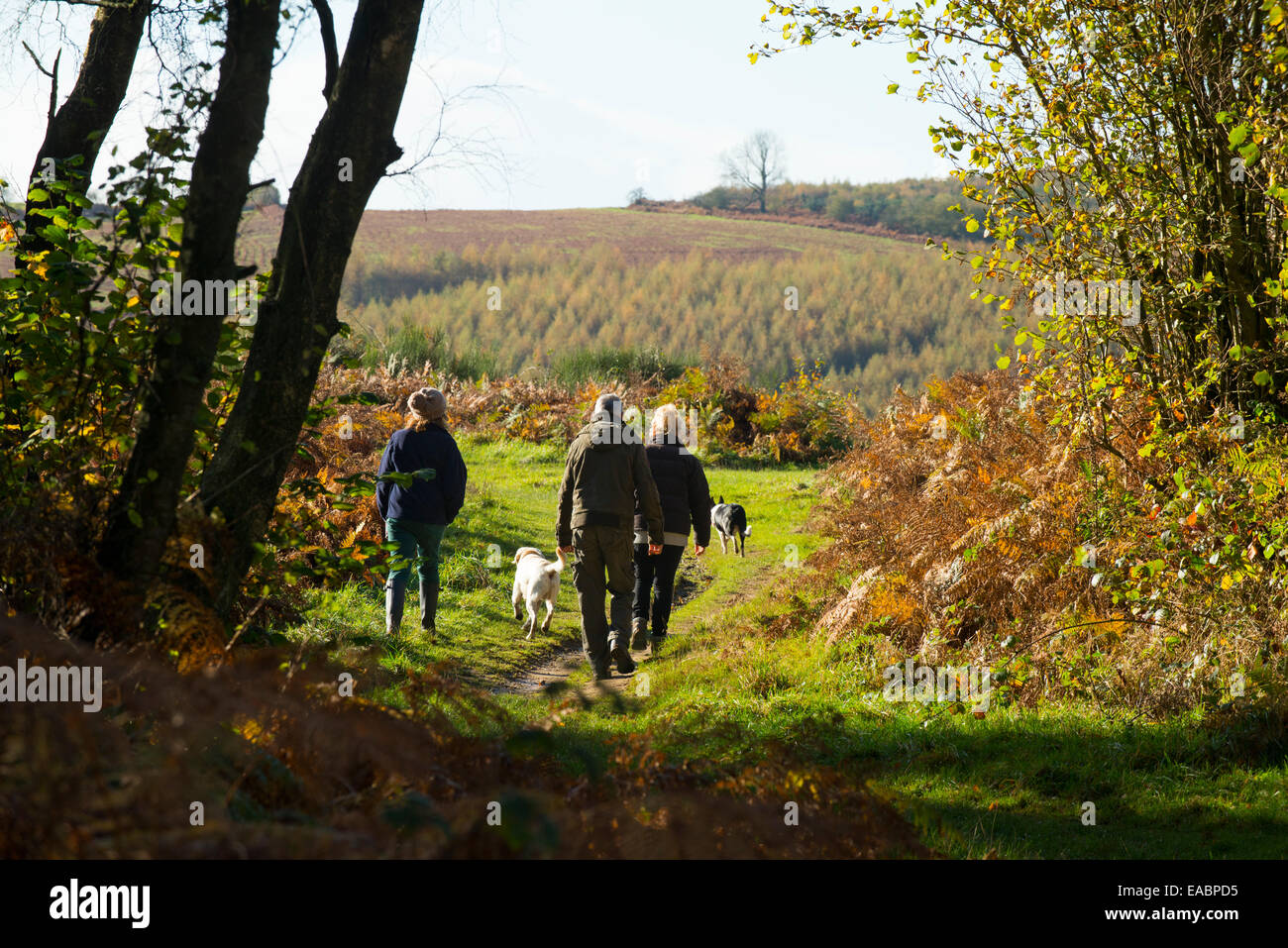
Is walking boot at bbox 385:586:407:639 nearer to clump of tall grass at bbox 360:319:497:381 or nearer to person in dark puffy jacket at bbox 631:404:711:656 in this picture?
person in dark puffy jacket at bbox 631:404:711:656

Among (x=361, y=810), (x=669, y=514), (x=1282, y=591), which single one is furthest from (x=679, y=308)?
(x=361, y=810)

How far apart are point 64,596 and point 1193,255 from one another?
306 inches

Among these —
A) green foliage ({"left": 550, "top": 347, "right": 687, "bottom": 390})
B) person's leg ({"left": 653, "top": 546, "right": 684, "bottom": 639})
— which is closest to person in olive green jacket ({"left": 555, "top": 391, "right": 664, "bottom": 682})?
person's leg ({"left": 653, "top": 546, "right": 684, "bottom": 639})

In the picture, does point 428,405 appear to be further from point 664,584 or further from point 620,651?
point 664,584

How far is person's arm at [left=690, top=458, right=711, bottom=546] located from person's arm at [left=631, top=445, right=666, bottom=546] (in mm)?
872

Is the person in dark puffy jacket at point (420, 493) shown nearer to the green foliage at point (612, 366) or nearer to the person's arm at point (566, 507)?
the person's arm at point (566, 507)

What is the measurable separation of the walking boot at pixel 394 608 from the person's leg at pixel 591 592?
158cm

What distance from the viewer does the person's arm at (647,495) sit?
862cm

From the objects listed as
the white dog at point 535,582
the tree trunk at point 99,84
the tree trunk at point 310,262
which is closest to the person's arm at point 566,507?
the white dog at point 535,582

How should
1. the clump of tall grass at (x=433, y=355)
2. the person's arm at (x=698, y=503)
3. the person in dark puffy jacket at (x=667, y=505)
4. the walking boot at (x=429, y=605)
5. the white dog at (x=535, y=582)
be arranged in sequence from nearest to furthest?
the walking boot at (x=429, y=605) < the white dog at (x=535, y=582) < the person in dark puffy jacket at (x=667, y=505) < the person's arm at (x=698, y=503) < the clump of tall grass at (x=433, y=355)

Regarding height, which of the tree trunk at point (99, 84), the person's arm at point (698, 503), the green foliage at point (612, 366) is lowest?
the person's arm at point (698, 503)

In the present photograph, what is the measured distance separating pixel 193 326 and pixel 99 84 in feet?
13.7

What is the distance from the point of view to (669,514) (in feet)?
32.8
